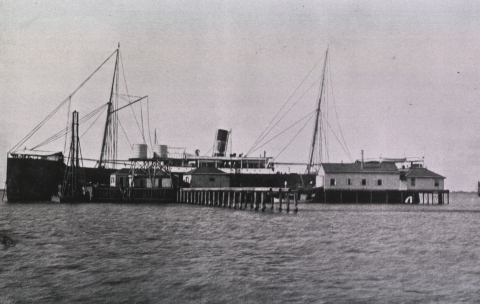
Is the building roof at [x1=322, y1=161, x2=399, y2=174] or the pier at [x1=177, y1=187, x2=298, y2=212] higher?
the building roof at [x1=322, y1=161, x2=399, y2=174]

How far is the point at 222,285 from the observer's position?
1653cm

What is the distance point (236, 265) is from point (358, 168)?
57213 millimetres

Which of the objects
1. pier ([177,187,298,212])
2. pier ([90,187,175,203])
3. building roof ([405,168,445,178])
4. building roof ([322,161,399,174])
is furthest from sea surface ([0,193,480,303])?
building roof ([405,168,445,178])

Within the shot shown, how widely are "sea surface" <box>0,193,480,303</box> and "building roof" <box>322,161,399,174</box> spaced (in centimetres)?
4059

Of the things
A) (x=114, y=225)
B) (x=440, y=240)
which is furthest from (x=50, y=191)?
(x=440, y=240)

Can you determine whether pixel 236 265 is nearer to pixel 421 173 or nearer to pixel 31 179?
pixel 31 179

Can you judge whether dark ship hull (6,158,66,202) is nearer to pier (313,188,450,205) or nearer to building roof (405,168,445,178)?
pier (313,188,450,205)

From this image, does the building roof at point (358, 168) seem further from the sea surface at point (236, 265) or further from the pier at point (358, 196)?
the sea surface at point (236, 265)

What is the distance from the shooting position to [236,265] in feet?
64.7

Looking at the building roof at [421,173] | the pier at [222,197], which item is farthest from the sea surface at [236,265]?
the building roof at [421,173]

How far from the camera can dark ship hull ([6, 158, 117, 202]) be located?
6438 cm

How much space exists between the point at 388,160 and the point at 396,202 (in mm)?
10424

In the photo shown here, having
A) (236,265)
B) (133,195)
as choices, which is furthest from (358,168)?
(236,265)

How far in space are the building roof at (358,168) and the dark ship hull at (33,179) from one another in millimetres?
34525
